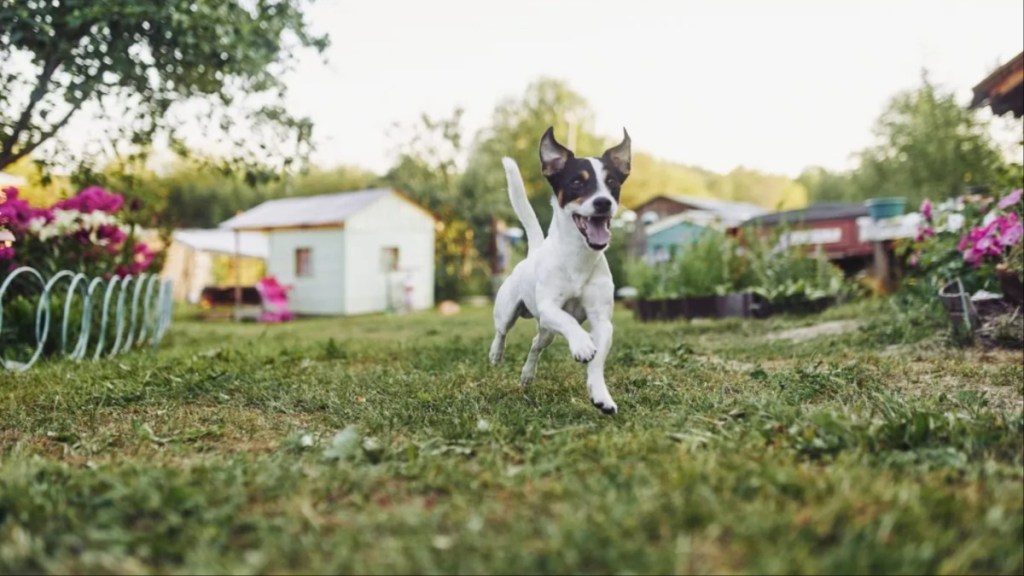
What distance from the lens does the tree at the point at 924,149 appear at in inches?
817

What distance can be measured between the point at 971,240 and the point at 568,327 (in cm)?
421

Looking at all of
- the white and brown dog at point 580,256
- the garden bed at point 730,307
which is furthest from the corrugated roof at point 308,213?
the white and brown dog at point 580,256

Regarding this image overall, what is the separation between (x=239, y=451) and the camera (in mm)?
2643

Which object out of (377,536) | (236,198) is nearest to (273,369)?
(377,536)

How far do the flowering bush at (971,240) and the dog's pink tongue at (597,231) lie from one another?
134 inches

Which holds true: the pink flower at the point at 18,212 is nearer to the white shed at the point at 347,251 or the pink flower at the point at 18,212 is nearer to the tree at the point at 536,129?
the white shed at the point at 347,251

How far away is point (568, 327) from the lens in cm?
323

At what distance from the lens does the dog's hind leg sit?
12.6 ft

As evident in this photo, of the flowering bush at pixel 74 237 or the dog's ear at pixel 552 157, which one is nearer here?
the dog's ear at pixel 552 157

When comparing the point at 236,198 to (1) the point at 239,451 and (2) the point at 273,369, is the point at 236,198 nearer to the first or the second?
(2) the point at 273,369

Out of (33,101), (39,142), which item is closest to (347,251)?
(39,142)

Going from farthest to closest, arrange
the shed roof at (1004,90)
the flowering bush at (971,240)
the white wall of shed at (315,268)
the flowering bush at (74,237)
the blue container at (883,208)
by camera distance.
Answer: the white wall of shed at (315,268)
the blue container at (883,208)
the flowering bush at (74,237)
the shed roof at (1004,90)
the flowering bush at (971,240)

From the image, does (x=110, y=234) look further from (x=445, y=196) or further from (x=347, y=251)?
(x=445, y=196)

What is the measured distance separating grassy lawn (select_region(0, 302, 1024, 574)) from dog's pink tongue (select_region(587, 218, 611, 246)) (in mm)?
710
